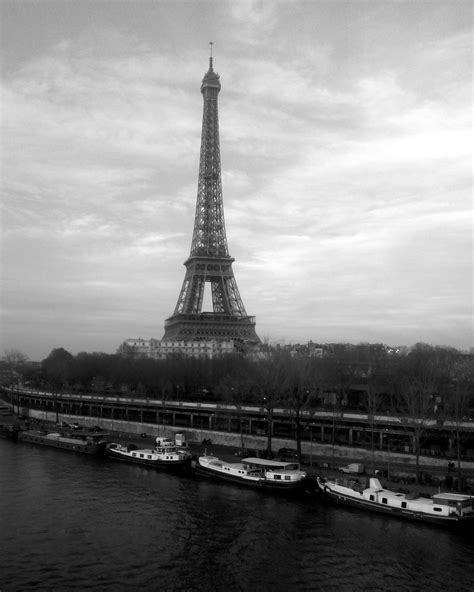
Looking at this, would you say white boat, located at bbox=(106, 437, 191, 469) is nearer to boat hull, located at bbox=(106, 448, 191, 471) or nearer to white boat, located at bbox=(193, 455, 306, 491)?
boat hull, located at bbox=(106, 448, 191, 471)

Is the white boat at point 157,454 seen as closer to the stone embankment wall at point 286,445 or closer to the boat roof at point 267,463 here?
the stone embankment wall at point 286,445

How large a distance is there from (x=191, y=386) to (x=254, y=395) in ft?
47.8

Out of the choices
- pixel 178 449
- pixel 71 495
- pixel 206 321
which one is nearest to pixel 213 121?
pixel 206 321

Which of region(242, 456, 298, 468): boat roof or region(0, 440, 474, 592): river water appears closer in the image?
region(0, 440, 474, 592): river water

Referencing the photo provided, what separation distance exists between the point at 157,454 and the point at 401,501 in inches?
653

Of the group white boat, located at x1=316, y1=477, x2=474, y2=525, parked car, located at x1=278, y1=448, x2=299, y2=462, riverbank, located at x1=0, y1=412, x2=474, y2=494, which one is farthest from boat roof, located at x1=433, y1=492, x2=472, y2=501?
parked car, located at x1=278, y1=448, x2=299, y2=462

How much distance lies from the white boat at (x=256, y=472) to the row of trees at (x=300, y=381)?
3270 millimetres

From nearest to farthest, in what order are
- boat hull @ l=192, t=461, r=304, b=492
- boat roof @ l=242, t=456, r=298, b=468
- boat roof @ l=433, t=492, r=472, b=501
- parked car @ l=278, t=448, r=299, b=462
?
boat roof @ l=433, t=492, r=472, b=501 → boat hull @ l=192, t=461, r=304, b=492 → boat roof @ l=242, t=456, r=298, b=468 → parked car @ l=278, t=448, r=299, b=462

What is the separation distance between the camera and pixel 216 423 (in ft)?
155

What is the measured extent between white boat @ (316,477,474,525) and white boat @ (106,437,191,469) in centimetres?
1035

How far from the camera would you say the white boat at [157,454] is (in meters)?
36.7

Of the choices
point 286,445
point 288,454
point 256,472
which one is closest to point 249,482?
point 256,472

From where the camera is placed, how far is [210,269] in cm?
9062

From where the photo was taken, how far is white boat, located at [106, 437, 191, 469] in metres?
36.7
